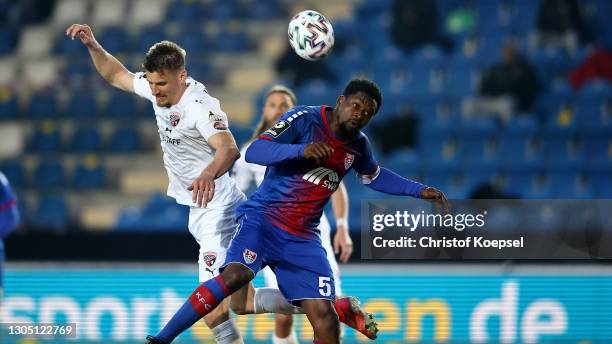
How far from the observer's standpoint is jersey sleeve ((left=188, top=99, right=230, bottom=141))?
557cm

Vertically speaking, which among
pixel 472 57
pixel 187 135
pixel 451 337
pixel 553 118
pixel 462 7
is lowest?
pixel 451 337

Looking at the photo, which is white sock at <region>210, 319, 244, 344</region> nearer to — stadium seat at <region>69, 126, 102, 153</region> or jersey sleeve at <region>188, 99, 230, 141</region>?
jersey sleeve at <region>188, 99, 230, 141</region>

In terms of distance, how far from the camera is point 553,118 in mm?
12055

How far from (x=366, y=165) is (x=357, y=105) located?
1.88ft

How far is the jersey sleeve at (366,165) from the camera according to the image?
5.78m

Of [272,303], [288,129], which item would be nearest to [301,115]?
[288,129]

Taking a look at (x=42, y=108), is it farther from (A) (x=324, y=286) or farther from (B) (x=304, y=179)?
(A) (x=324, y=286)

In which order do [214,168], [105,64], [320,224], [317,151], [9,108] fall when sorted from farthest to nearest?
[9,108]
[320,224]
[105,64]
[214,168]
[317,151]

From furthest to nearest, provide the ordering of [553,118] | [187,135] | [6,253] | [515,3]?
[515,3] < [553,118] < [6,253] < [187,135]

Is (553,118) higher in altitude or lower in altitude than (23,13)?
lower

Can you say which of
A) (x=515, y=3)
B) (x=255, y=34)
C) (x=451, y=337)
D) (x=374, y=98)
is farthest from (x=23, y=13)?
(x=374, y=98)

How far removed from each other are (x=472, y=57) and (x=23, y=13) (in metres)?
6.47

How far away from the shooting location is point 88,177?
40.4 ft

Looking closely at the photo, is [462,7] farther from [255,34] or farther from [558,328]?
[558,328]
